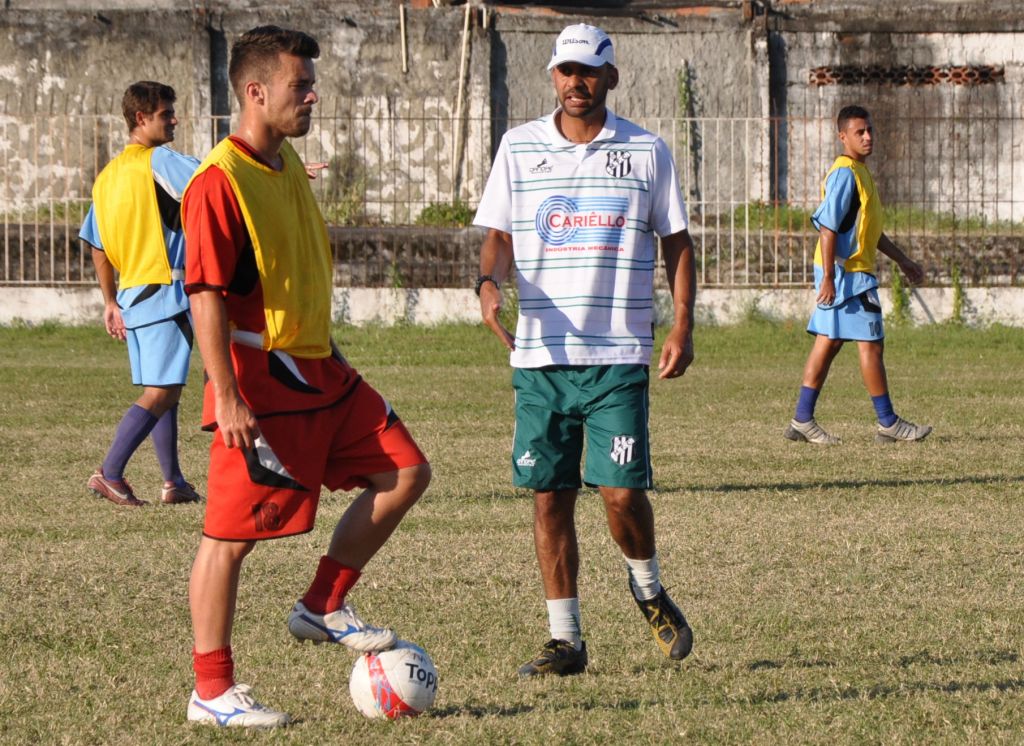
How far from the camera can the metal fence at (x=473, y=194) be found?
19172 mm

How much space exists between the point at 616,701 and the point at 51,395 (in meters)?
9.60

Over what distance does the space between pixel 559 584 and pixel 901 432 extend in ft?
19.9

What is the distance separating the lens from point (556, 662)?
17.3 feet

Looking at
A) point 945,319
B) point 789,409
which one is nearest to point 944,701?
point 789,409

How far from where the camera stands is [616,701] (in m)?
4.98

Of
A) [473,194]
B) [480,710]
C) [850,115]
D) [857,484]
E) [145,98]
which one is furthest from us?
[473,194]

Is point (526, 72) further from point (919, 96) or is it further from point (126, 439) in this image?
point (126, 439)

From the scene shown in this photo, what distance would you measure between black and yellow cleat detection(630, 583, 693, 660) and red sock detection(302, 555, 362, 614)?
1.01 meters

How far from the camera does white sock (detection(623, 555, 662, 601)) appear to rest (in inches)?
214

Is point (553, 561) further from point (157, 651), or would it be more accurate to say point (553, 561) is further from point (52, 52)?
point (52, 52)

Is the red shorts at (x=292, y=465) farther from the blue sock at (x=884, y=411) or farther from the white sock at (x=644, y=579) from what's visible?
the blue sock at (x=884, y=411)

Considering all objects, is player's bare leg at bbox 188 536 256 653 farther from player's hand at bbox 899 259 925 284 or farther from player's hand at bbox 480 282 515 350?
player's hand at bbox 899 259 925 284

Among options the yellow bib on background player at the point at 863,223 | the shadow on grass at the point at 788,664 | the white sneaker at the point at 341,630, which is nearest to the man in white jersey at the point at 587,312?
the shadow on grass at the point at 788,664

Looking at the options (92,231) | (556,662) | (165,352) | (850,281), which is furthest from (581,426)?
(850,281)
